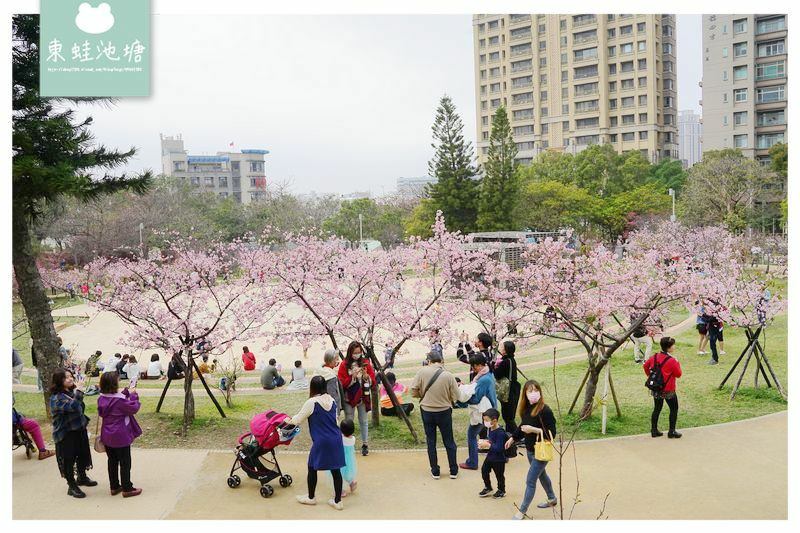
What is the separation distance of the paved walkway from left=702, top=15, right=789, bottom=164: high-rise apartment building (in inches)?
1428

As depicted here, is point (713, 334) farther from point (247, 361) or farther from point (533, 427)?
point (247, 361)

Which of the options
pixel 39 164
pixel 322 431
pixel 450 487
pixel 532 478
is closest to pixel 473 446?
pixel 450 487

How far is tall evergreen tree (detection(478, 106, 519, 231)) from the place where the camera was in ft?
82.1

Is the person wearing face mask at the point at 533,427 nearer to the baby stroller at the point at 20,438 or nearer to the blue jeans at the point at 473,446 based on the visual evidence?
the blue jeans at the point at 473,446

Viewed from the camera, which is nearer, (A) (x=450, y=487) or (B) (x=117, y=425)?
(B) (x=117, y=425)

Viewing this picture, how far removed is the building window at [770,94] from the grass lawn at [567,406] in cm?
3120

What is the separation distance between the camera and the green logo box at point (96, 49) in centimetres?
547

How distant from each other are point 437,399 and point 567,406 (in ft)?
10.3

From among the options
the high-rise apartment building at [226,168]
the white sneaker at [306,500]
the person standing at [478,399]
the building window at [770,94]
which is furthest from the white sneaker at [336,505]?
the high-rise apartment building at [226,168]

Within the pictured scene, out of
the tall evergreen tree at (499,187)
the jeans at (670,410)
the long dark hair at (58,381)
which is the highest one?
the tall evergreen tree at (499,187)

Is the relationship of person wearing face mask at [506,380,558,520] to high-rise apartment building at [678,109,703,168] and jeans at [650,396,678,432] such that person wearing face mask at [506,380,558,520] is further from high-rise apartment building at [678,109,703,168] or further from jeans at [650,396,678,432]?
high-rise apartment building at [678,109,703,168]

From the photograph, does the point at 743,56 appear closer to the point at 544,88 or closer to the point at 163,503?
the point at 544,88

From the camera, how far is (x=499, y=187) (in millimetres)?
25781
